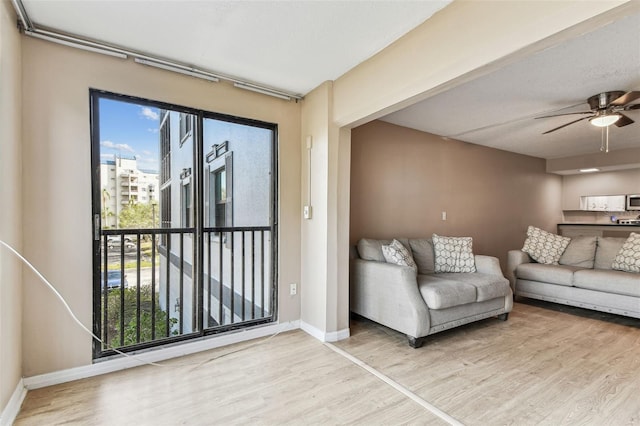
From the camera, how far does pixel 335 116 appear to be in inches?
113

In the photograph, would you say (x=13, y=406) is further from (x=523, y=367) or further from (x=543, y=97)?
(x=543, y=97)

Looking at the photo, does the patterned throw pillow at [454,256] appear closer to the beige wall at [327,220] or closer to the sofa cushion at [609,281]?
the beige wall at [327,220]

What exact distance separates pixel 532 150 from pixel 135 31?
238 inches

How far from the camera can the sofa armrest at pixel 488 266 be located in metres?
3.39

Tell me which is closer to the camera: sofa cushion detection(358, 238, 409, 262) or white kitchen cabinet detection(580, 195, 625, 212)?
sofa cushion detection(358, 238, 409, 262)

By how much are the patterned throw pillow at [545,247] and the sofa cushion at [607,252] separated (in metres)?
0.35

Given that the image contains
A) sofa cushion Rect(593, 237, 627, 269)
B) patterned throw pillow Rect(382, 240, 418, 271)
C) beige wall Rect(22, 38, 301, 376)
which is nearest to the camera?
beige wall Rect(22, 38, 301, 376)

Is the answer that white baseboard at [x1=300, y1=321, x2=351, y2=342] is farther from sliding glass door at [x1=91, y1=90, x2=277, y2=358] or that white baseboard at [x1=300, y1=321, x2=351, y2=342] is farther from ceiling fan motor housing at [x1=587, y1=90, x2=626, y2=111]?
ceiling fan motor housing at [x1=587, y1=90, x2=626, y2=111]

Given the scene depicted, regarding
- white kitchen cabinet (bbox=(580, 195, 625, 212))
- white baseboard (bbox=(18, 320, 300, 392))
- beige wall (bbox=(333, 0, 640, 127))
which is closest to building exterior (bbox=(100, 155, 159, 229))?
white baseboard (bbox=(18, 320, 300, 392))

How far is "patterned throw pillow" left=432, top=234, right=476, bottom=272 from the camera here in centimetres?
352

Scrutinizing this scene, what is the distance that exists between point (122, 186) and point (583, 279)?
4933 millimetres

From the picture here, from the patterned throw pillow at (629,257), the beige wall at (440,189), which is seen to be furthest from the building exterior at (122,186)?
the patterned throw pillow at (629,257)

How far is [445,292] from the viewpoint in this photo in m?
2.79

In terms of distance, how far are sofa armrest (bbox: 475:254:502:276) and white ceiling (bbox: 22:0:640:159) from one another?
A: 5.53 feet
